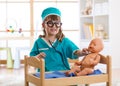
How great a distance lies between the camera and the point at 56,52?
74.0 inches

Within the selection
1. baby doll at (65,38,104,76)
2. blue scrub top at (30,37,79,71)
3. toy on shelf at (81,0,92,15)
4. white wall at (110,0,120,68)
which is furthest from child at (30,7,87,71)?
toy on shelf at (81,0,92,15)

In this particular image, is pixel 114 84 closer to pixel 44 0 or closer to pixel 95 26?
pixel 95 26

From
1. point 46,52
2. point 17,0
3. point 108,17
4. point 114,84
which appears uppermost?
point 17,0

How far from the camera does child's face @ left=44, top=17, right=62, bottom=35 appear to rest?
181 centimetres

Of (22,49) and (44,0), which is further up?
(44,0)

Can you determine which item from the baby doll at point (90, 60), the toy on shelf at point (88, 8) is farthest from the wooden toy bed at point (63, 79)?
the toy on shelf at point (88, 8)

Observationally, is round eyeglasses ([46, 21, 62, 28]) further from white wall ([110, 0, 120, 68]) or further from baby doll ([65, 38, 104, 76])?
white wall ([110, 0, 120, 68])

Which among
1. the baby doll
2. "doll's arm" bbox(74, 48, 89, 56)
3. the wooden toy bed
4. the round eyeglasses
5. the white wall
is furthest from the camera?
the white wall

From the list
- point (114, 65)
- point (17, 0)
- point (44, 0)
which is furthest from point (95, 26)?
point (17, 0)

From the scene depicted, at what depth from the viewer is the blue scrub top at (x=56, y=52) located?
1.87 metres

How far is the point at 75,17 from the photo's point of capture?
5.68 m

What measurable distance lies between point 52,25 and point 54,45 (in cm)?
15

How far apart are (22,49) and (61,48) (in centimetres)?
338

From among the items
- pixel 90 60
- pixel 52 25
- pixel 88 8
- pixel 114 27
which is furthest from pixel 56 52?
pixel 88 8
